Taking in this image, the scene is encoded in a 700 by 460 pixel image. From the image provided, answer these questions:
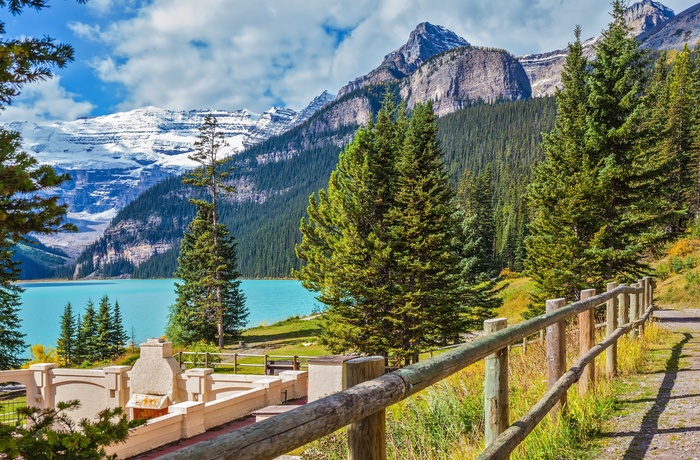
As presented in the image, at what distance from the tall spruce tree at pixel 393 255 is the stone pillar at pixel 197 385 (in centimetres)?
696

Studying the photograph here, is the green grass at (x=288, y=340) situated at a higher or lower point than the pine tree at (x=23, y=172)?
lower

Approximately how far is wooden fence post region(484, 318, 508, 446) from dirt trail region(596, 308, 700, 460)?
1.48 m

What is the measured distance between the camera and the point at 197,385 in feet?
65.6

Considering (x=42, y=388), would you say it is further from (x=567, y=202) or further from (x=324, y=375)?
(x=567, y=202)

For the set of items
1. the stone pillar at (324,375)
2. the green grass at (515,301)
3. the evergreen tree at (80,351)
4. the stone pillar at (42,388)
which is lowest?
the evergreen tree at (80,351)

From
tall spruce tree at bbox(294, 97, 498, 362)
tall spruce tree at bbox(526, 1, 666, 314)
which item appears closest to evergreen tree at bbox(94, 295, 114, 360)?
tall spruce tree at bbox(294, 97, 498, 362)

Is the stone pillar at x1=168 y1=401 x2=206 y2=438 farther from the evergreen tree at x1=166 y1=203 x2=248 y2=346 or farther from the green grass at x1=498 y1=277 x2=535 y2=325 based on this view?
the evergreen tree at x1=166 y1=203 x2=248 y2=346

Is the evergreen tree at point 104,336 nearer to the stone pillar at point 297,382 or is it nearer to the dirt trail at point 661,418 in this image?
the stone pillar at point 297,382

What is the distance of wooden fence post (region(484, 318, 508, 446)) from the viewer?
3.54 meters

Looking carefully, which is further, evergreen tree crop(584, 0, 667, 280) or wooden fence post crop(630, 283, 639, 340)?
evergreen tree crop(584, 0, 667, 280)

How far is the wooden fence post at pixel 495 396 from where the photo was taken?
3.54 metres

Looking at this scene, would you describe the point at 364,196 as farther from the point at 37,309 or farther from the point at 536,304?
the point at 37,309

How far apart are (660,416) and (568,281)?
1758 cm

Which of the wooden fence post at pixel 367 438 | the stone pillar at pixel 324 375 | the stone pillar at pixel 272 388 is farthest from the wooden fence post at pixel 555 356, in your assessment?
the stone pillar at pixel 272 388
